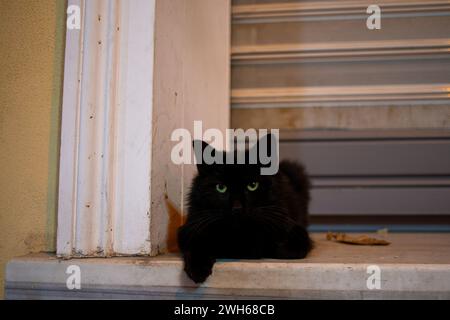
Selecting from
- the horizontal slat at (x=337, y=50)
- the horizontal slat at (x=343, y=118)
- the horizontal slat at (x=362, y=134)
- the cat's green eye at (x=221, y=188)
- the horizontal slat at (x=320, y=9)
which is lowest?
the cat's green eye at (x=221, y=188)

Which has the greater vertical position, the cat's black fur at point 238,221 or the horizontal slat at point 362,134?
the horizontal slat at point 362,134

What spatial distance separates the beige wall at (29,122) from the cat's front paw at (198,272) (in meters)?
0.42

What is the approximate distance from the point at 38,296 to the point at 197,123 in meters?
0.80

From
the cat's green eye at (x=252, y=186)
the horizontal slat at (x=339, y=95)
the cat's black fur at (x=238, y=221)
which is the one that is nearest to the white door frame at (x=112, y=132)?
the cat's black fur at (x=238, y=221)

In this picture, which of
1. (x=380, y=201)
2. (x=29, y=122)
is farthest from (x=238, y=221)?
(x=380, y=201)

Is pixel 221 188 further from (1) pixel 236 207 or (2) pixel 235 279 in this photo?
(2) pixel 235 279

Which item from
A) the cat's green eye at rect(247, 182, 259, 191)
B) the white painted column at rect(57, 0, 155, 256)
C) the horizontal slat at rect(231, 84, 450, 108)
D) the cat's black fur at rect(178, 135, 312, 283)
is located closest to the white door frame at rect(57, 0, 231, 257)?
the white painted column at rect(57, 0, 155, 256)

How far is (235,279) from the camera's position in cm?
94

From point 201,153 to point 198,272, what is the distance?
41cm

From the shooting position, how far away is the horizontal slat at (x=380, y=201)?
6.48 ft

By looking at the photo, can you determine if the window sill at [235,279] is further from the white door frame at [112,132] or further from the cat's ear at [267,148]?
the cat's ear at [267,148]

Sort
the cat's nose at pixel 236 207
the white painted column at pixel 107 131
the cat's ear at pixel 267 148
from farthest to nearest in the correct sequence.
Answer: the cat's ear at pixel 267 148 < the cat's nose at pixel 236 207 < the white painted column at pixel 107 131

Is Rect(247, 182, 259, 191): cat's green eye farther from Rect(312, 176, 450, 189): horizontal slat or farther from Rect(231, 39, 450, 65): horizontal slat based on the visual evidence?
Rect(231, 39, 450, 65): horizontal slat
